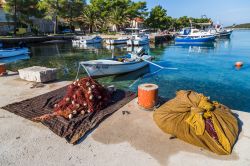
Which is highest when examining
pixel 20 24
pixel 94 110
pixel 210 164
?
pixel 20 24

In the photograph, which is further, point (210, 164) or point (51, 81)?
point (51, 81)

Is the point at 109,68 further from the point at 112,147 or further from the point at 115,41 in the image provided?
the point at 115,41

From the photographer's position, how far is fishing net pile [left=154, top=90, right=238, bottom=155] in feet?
11.7

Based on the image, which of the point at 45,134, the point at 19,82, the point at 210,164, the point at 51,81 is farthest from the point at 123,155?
the point at 19,82

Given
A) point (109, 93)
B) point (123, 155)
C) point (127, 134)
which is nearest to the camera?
point (123, 155)

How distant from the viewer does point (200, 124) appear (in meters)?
3.66

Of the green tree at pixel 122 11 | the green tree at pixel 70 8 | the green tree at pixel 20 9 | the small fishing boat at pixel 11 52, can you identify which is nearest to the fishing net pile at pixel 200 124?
the small fishing boat at pixel 11 52

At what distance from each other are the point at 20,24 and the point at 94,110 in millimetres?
47635

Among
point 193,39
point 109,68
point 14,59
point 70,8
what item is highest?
point 70,8

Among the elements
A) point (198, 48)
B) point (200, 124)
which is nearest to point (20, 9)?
point (198, 48)

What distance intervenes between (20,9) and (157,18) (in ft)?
132

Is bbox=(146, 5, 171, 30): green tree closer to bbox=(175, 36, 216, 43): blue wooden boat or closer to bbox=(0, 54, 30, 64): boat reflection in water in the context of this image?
bbox=(175, 36, 216, 43): blue wooden boat

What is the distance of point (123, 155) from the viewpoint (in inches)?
137

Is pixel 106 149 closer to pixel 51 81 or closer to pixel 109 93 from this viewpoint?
pixel 109 93
